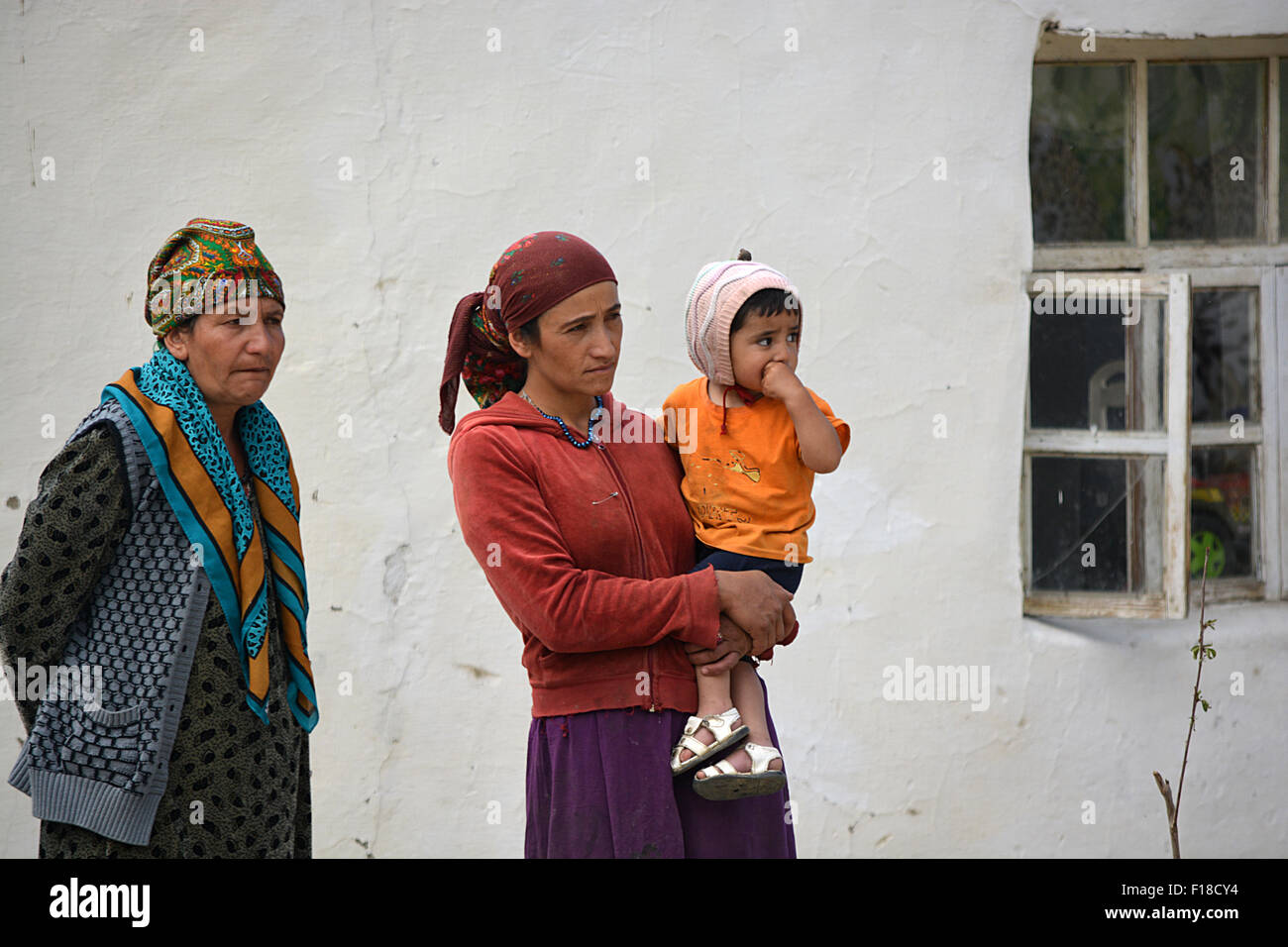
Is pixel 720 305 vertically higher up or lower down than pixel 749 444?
higher up

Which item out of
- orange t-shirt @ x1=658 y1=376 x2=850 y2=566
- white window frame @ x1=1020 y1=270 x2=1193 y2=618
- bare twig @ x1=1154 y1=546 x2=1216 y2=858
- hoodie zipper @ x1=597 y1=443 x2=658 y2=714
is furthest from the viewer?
white window frame @ x1=1020 y1=270 x2=1193 y2=618

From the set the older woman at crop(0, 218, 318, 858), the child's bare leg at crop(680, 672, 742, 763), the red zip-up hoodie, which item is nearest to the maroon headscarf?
the red zip-up hoodie

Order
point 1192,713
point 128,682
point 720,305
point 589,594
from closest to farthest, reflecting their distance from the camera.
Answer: point 589,594
point 128,682
point 720,305
point 1192,713

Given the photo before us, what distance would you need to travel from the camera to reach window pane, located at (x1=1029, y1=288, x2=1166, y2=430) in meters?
3.74

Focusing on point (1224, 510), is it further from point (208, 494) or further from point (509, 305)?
point (208, 494)

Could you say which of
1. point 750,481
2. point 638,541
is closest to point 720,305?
point 750,481

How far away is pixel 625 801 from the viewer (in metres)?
2.09

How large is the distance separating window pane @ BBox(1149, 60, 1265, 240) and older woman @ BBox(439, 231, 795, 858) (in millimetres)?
2459

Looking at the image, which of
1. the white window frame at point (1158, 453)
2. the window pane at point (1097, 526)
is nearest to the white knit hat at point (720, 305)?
the white window frame at point (1158, 453)

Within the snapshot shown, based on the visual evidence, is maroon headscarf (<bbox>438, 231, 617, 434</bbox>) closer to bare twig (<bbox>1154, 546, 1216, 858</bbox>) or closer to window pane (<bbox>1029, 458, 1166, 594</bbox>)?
bare twig (<bbox>1154, 546, 1216, 858</bbox>)

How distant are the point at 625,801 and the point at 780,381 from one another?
822mm

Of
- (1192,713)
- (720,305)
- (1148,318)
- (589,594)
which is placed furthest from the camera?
(1148,318)

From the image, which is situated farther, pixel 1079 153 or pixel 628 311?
pixel 1079 153
